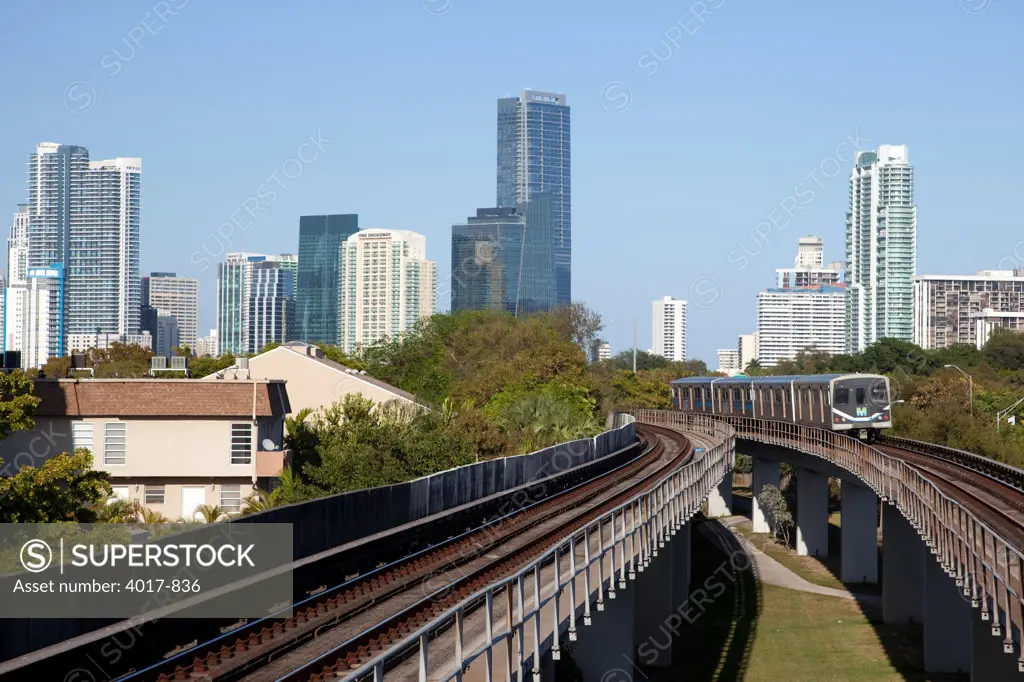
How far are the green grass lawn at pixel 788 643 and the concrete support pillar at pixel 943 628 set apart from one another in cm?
64

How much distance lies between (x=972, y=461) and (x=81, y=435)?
31556 mm

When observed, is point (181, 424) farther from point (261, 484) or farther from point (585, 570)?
point (585, 570)

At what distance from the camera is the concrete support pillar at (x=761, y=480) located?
224 ft

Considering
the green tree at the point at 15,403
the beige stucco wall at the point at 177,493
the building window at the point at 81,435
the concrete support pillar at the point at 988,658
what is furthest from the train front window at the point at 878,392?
the green tree at the point at 15,403

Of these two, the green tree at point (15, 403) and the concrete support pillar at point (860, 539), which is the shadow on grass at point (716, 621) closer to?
the concrete support pillar at point (860, 539)

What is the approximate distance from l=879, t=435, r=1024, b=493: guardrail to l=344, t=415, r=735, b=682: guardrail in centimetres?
1018

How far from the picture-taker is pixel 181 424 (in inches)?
1518

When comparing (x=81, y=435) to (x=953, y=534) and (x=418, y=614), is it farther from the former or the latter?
(x=953, y=534)

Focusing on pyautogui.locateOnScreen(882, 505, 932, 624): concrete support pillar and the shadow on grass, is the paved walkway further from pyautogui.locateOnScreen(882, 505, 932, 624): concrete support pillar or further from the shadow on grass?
pyautogui.locateOnScreen(882, 505, 932, 624): concrete support pillar

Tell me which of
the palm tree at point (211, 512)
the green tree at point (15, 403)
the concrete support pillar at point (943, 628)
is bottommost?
the concrete support pillar at point (943, 628)

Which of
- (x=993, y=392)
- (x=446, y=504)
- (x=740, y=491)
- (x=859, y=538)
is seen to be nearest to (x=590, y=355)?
(x=740, y=491)

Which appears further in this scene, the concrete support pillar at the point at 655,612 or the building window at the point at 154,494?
the building window at the point at 154,494

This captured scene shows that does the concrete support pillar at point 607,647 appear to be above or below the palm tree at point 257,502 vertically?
below

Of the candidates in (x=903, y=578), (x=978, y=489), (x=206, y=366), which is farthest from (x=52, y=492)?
(x=206, y=366)
